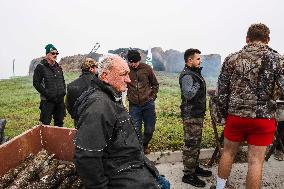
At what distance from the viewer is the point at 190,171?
6.00 metres

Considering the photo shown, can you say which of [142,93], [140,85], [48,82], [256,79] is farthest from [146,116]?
[256,79]

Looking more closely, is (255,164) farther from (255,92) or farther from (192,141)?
(192,141)

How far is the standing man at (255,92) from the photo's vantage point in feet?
14.7

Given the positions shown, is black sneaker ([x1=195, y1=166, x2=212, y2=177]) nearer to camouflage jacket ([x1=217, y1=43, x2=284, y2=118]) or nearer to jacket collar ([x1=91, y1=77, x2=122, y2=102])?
camouflage jacket ([x1=217, y1=43, x2=284, y2=118])

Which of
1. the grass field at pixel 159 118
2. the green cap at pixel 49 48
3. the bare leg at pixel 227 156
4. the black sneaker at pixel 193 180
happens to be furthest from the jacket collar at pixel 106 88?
the green cap at pixel 49 48

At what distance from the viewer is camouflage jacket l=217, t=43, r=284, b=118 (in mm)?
4480

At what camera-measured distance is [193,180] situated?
19.4 ft

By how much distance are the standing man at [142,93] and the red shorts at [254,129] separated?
2.76 metres

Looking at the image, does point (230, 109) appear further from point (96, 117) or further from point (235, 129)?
point (96, 117)

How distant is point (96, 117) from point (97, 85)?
1.13 feet

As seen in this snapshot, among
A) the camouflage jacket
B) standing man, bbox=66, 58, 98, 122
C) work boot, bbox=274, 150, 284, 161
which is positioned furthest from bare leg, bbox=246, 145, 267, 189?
standing man, bbox=66, 58, 98, 122

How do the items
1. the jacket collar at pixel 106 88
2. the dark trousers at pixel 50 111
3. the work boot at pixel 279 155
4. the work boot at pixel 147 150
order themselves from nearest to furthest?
1. the jacket collar at pixel 106 88
2. the work boot at pixel 279 155
3. the work boot at pixel 147 150
4. the dark trousers at pixel 50 111

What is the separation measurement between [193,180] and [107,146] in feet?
11.3

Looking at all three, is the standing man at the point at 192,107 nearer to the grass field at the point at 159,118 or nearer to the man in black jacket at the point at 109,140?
the grass field at the point at 159,118
